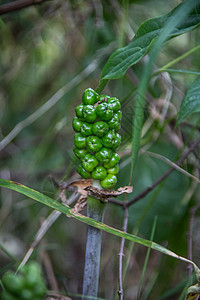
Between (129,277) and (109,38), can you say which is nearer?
(129,277)

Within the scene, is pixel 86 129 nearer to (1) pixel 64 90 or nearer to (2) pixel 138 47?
(2) pixel 138 47

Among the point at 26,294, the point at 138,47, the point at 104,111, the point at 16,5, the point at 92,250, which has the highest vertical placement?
the point at 16,5

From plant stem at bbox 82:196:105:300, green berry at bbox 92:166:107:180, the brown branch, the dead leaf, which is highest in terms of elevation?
the brown branch

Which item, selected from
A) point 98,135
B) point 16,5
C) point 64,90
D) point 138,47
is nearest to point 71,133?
point 64,90

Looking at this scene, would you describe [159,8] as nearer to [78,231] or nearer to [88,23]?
[88,23]

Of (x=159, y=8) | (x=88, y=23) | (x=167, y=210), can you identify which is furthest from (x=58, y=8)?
(x=167, y=210)

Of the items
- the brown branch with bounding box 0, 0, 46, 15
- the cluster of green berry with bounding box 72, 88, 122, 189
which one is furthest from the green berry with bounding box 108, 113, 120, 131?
the brown branch with bounding box 0, 0, 46, 15

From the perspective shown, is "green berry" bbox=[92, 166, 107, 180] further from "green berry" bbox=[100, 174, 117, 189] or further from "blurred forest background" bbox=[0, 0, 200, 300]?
"blurred forest background" bbox=[0, 0, 200, 300]
